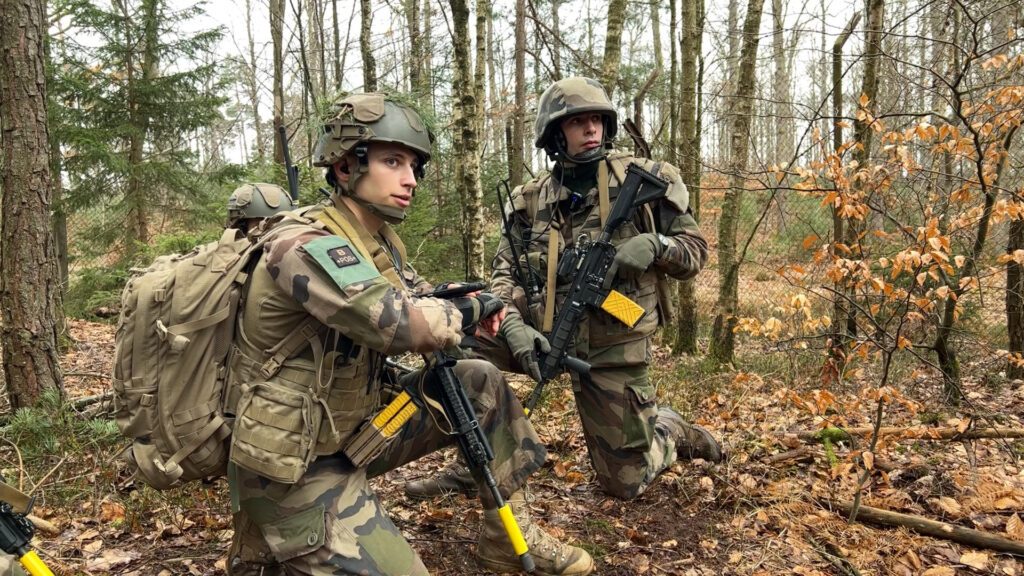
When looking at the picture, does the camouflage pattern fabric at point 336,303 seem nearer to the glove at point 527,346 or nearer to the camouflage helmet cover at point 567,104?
the glove at point 527,346

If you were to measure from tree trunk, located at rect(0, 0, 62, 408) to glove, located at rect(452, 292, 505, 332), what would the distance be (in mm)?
3402

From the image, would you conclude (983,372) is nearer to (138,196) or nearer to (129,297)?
(129,297)

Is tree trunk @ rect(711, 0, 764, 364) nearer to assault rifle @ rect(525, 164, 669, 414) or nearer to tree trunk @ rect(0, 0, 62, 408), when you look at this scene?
assault rifle @ rect(525, 164, 669, 414)

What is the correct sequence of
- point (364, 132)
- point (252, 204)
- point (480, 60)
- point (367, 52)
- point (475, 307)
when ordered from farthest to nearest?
point (367, 52)
point (480, 60)
point (252, 204)
point (475, 307)
point (364, 132)

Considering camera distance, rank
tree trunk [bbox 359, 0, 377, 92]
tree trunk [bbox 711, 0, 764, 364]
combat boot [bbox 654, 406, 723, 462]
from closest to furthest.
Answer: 1. combat boot [bbox 654, 406, 723, 462]
2. tree trunk [bbox 711, 0, 764, 364]
3. tree trunk [bbox 359, 0, 377, 92]

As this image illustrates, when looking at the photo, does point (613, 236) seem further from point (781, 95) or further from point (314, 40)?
point (781, 95)

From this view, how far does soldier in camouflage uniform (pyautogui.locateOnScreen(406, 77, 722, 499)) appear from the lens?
12.0ft

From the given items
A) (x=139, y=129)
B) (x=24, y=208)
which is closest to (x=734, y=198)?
(x=24, y=208)

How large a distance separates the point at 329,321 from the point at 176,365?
0.64 meters

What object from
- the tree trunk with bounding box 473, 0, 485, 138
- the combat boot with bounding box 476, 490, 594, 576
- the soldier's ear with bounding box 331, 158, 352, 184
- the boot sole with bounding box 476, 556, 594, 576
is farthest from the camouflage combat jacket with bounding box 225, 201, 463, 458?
the tree trunk with bounding box 473, 0, 485, 138

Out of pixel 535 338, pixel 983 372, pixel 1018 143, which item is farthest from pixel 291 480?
pixel 1018 143

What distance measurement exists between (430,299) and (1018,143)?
6.49 meters

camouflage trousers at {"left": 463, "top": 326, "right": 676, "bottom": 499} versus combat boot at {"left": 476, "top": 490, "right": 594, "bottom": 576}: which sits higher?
camouflage trousers at {"left": 463, "top": 326, "right": 676, "bottom": 499}

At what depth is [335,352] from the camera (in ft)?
7.87
